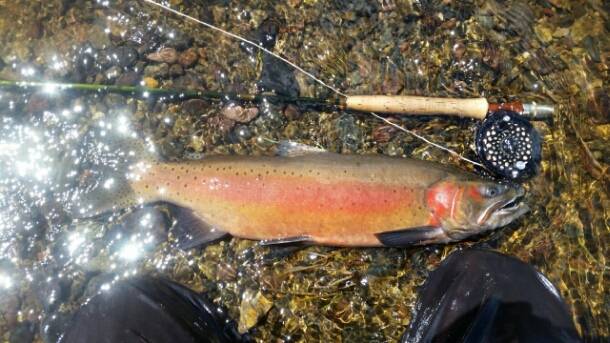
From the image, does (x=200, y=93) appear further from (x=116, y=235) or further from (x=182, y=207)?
(x=116, y=235)

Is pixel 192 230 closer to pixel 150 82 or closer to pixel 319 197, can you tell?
pixel 319 197

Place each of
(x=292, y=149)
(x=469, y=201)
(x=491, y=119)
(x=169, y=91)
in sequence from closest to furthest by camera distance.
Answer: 1. (x=469, y=201)
2. (x=292, y=149)
3. (x=491, y=119)
4. (x=169, y=91)

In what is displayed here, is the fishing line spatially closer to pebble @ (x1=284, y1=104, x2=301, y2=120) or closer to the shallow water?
the shallow water

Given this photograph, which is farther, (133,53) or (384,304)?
(133,53)

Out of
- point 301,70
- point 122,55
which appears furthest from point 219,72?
point 122,55

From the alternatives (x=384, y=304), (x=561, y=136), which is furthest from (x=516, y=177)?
(x=384, y=304)
